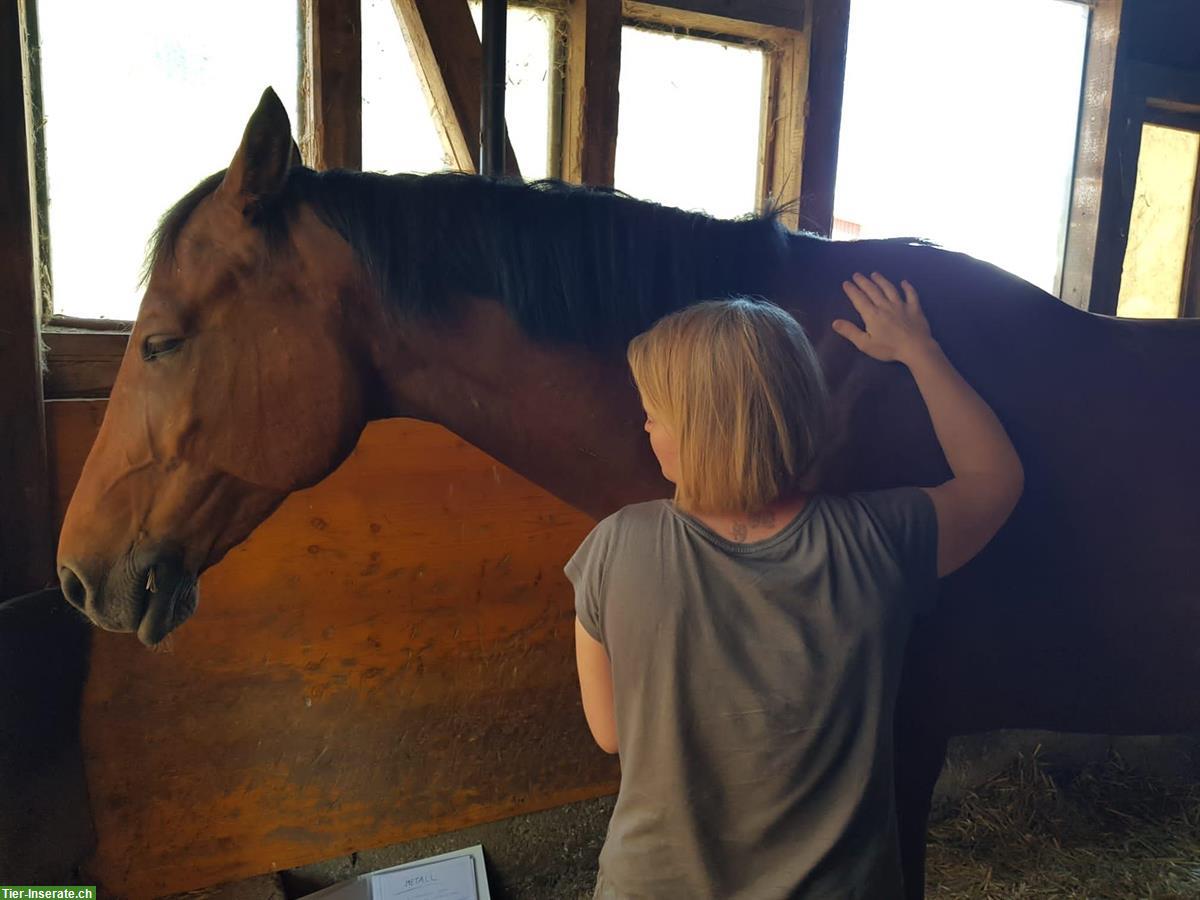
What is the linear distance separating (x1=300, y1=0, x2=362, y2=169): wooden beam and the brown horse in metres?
0.79

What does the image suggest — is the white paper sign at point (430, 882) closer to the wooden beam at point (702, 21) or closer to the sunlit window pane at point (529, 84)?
the sunlit window pane at point (529, 84)

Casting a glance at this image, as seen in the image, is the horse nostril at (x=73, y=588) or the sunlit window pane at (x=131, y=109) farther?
the sunlit window pane at (x=131, y=109)

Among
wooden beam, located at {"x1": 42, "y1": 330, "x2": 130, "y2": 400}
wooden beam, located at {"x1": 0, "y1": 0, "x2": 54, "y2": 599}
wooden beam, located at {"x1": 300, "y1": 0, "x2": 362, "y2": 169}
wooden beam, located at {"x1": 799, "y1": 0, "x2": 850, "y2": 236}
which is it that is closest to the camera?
wooden beam, located at {"x1": 0, "y1": 0, "x2": 54, "y2": 599}

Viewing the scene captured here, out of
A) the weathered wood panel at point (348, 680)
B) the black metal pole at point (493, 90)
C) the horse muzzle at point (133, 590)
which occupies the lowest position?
the weathered wood panel at point (348, 680)

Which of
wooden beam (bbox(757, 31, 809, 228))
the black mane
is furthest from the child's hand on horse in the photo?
wooden beam (bbox(757, 31, 809, 228))

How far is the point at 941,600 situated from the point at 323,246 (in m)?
1.09

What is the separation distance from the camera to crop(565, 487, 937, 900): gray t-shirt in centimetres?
77

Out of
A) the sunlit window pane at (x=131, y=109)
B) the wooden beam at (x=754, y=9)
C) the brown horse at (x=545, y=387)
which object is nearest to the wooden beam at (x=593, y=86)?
the wooden beam at (x=754, y=9)

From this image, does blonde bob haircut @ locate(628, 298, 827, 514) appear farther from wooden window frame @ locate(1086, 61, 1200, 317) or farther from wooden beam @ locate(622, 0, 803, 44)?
wooden window frame @ locate(1086, 61, 1200, 317)

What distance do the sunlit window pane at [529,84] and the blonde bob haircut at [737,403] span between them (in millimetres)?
1613

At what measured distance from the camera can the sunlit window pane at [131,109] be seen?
1.80 meters

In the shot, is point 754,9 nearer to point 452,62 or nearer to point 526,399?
point 452,62

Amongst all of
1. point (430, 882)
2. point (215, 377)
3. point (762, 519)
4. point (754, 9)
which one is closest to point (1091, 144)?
point (754, 9)

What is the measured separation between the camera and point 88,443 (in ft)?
5.60
